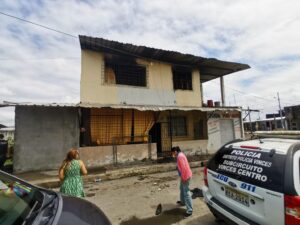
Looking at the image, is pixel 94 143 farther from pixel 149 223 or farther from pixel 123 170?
pixel 149 223

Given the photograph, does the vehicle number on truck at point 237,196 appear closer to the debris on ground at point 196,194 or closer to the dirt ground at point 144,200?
the dirt ground at point 144,200

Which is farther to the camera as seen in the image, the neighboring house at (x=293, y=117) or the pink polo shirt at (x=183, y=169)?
the neighboring house at (x=293, y=117)

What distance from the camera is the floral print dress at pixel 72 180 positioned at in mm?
4176

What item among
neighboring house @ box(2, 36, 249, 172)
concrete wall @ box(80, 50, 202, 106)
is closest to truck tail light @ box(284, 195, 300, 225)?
neighboring house @ box(2, 36, 249, 172)

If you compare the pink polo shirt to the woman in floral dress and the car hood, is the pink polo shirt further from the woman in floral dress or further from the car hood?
the car hood

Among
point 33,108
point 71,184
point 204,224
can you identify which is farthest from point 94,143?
point 204,224

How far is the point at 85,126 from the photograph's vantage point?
10156mm

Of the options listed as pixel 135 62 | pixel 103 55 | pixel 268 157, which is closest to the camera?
pixel 268 157

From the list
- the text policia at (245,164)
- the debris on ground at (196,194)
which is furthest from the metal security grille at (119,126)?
the text policia at (245,164)

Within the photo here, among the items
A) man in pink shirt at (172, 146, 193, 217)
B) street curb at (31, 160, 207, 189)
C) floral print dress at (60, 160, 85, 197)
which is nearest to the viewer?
floral print dress at (60, 160, 85, 197)

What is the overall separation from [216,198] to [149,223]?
173cm

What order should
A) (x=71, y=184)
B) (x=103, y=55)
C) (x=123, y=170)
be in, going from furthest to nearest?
(x=103, y=55) < (x=123, y=170) < (x=71, y=184)

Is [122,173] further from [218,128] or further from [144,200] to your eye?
[218,128]

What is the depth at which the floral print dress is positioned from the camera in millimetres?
4176
